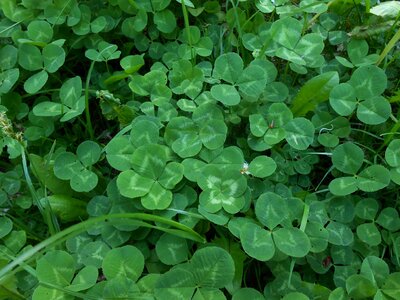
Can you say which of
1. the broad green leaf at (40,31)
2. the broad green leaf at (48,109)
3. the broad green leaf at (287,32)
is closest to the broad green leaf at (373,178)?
the broad green leaf at (287,32)

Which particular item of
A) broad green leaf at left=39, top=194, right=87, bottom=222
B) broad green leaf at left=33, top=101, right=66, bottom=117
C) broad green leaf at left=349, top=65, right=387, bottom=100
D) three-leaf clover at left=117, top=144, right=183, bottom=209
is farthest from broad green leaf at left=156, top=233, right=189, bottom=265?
broad green leaf at left=349, top=65, right=387, bottom=100

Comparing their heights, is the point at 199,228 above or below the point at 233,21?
below

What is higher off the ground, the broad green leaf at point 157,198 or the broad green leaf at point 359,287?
the broad green leaf at point 157,198

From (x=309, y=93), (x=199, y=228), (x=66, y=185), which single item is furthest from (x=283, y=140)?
Answer: (x=66, y=185)

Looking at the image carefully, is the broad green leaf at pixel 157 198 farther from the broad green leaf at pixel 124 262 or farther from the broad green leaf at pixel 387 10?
the broad green leaf at pixel 387 10

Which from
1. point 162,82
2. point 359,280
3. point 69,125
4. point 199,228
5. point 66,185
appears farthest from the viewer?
point 69,125

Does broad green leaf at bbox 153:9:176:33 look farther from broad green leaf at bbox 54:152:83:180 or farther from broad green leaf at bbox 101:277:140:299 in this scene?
broad green leaf at bbox 101:277:140:299

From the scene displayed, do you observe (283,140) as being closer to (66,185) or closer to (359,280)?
(359,280)

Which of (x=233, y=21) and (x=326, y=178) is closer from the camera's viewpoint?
(x=326, y=178)

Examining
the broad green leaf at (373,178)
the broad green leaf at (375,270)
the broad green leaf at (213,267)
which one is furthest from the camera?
the broad green leaf at (373,178)
